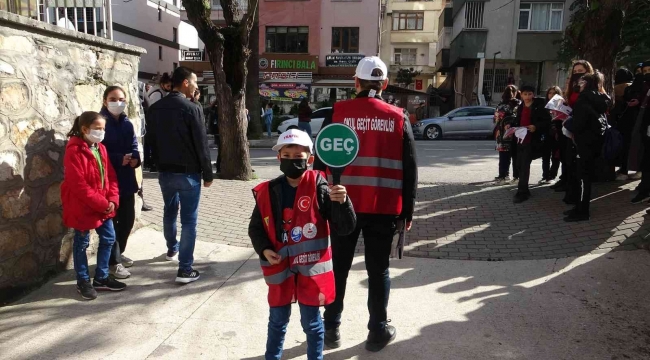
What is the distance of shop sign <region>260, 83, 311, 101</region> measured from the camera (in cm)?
3100

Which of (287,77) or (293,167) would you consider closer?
(293,167)

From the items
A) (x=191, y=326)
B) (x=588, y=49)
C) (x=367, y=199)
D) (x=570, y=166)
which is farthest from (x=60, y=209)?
(x=588, y=49)

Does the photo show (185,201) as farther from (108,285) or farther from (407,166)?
(407,166)

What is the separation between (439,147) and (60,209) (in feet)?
43.5

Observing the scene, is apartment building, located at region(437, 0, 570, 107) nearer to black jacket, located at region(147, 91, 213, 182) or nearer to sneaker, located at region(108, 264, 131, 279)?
black jacket, located at region(147, 91, 213, 182)

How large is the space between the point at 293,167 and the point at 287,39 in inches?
1256

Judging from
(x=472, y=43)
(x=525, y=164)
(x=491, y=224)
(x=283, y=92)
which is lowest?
(x=491, y=224)

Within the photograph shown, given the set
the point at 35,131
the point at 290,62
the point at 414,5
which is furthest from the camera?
the point at 414,5

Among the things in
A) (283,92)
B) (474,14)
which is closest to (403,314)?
(474,14)

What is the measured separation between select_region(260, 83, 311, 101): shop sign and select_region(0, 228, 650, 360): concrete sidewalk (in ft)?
86.8

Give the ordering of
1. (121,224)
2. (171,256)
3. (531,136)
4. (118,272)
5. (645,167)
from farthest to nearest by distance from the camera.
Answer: (531,136) < (645,167) < (171,256) < (121,224) < (118,272)

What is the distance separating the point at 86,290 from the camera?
170 inches

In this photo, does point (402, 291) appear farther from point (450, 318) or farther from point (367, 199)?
point (367, 199)

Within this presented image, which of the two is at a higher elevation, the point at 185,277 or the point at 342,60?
the point at 342,60
